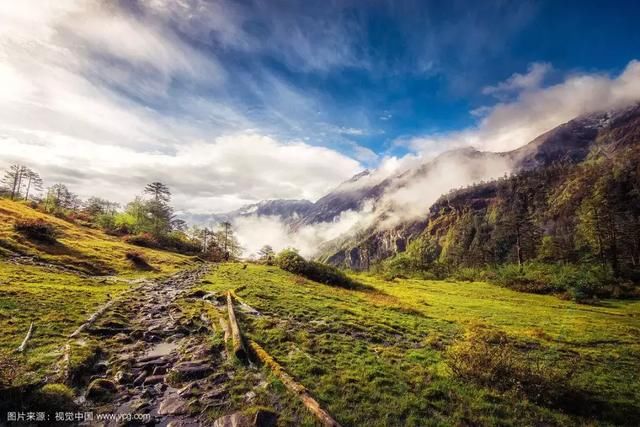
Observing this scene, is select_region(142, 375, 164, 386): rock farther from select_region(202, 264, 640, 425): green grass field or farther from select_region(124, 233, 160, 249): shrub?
select_region(124, 233, 160, 249): shrub

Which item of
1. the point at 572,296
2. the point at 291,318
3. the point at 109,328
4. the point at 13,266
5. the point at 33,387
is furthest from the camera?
the point at 572,296

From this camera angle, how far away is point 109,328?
702 inches

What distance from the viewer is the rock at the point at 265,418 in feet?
31.6

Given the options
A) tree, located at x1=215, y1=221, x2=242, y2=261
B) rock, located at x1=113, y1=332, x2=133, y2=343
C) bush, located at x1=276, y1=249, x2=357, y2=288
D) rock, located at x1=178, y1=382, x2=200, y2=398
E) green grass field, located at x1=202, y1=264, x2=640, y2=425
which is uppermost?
tree, located at x1=215, y1=221, x2=242, y2=261

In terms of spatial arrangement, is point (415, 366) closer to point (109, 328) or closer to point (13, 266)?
point (109, 328)

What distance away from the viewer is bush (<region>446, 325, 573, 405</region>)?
501 inches

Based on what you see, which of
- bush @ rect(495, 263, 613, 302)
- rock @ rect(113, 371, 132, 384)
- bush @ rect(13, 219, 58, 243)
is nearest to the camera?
rock @ rect(113, 371, 132, 384)

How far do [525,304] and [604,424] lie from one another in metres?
40.0

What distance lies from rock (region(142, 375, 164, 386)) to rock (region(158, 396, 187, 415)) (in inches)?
56.5

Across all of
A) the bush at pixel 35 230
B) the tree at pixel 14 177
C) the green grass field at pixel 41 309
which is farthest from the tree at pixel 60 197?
the green grass field at pixel 41 309

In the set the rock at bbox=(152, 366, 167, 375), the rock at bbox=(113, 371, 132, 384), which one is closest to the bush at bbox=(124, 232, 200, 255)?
the rock at bbox=(152, 366, 167, 375)

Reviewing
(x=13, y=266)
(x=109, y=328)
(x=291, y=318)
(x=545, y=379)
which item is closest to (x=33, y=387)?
(x=109, y=328)

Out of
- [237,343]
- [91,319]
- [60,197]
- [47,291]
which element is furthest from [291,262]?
[60,197]

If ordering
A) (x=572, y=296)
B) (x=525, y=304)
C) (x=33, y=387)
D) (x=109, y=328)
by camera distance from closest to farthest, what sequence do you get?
(x=33, y=387) → (x=109, y=328) → (x=525, y=304) → (x=572, y=296)
